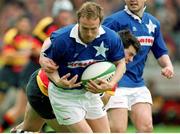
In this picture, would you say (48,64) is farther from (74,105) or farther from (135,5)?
(135,5)

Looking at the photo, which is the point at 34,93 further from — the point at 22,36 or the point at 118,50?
the point at 22,36

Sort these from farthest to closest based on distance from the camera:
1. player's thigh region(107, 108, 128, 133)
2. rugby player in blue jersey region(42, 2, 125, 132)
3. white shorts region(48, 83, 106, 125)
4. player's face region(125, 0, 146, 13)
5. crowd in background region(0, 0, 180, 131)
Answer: crowd in background region(0, 0, 180, 131) → player's face region(125, 0, 146, 13) → player's thigh region(107, 108, 128, 133) → white shorts region(48, 83, 106, 125) → rugby player in blue jersey region(42, 2, 125, 132)

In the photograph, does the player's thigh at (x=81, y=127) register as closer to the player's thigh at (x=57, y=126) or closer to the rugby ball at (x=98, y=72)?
the rugby ball at (x=98, y=72)

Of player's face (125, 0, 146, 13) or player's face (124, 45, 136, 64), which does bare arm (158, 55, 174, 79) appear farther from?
player's face (125, 0, 146, 13)

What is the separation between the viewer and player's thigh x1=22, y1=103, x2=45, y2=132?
9.27 metres

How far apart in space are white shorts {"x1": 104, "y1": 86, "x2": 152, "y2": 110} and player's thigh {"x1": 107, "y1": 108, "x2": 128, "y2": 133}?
0.06 meters

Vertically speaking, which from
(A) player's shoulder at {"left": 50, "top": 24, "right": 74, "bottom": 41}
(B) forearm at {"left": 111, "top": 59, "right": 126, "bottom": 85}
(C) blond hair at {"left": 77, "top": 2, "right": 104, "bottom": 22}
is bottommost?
(B) forearm at {"left": 111, "top": 59, "right": 126, "bottom": 85}

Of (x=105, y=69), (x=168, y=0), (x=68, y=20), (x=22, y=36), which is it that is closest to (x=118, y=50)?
(x=105, y=69)

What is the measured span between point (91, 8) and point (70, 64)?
25.0 inches

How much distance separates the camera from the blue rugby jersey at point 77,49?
8320 millimetres

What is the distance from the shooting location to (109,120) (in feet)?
31.2

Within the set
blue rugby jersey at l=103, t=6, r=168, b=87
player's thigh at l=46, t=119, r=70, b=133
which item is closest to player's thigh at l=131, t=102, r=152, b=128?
blue rugby jersey at l=103, t=6, r=168, b=87

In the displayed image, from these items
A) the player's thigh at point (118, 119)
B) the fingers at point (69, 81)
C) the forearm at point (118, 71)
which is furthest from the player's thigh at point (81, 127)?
the player's thigh at point (118, 119)

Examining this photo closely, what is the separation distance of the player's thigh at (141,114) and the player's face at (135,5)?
105cm
